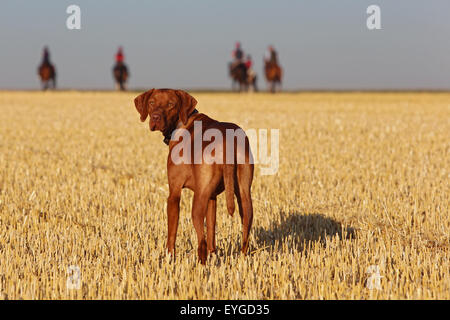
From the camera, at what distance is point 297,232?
5969 millimetres

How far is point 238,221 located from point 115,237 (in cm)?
144

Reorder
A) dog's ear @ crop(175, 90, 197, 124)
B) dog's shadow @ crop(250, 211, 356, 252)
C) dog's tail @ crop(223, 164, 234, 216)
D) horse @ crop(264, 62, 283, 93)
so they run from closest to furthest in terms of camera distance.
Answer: dog's tail @ crop(223, 164, 234, 216), dog's ear @ crop(175, 90, 197, 124), dog's shadow @ crop(250, 211, 356, 252), horse @ crop(264, 62, 283, 93)

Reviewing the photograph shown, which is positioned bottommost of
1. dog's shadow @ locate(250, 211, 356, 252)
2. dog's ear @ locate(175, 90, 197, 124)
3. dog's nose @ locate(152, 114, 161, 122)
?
dog's shadow @ locate(250, 211, 356, 252)

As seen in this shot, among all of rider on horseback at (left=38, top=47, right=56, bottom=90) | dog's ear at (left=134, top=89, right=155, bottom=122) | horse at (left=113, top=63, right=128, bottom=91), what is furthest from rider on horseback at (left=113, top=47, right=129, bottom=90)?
dog's ear at (left=134, top=89, right=155, bottom=122)

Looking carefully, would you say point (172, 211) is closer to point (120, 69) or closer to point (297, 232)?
point (297, 232)

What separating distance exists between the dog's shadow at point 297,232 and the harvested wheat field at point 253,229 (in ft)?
0.07

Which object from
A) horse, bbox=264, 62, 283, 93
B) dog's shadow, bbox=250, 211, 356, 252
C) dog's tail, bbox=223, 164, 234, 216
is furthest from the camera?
horse, bbox=264, 62, 283, 93

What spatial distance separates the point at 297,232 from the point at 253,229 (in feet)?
1.57

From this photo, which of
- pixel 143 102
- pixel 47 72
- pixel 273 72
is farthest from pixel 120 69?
pixel 143 102

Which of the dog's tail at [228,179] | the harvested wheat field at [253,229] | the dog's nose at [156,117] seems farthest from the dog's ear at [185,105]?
the harvested wheat field at [253,229]

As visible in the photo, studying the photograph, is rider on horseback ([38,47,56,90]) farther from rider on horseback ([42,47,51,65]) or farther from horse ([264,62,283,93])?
horse ([264,62,283,93])

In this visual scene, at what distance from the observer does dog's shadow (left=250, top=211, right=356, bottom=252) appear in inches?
212

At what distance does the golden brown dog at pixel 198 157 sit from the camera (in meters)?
4.02

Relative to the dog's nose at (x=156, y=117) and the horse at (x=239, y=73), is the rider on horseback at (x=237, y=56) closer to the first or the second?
the horse at (x=239, y=73)
